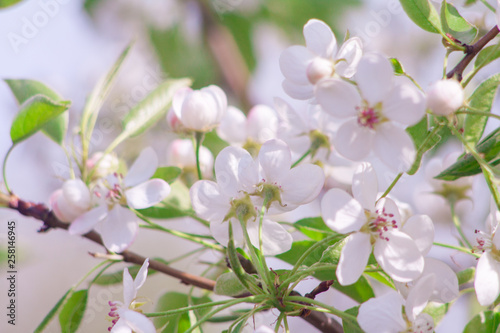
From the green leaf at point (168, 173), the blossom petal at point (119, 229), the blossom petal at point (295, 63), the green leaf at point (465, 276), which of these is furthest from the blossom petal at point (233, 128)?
the green leaf at point (465, 276)

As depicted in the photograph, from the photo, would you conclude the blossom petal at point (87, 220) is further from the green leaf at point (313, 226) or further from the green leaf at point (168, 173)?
the green leaf at point (313, 226)

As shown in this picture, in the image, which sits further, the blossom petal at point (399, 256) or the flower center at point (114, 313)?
the flower center at point (114, 313)

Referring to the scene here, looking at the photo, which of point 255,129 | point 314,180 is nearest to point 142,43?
point 255,129

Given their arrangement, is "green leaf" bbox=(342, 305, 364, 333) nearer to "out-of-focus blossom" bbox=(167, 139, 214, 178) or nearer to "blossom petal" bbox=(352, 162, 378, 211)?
"blossom petal" bbox=(352, 162, 378, 211)

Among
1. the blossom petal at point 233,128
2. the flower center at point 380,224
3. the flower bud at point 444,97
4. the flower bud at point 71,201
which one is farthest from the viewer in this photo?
the blossom petal at point 233,128

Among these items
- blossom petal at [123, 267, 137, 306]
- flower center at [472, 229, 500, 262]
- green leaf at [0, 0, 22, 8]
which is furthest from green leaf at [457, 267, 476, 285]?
→ green leaf at [0, 0, 22, 8]

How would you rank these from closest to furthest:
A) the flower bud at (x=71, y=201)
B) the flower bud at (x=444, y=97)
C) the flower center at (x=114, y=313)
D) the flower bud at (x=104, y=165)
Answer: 1. the flower bud at (x=444, y=97)
2. the flower center at (x=114, y=313)
3. the flower bud at (x=71, y=201)
4. the flower bud at (x=104, y=165)

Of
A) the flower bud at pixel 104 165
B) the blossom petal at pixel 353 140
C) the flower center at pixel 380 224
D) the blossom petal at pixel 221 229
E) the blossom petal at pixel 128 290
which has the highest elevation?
the blossom petal at pixel 353 140

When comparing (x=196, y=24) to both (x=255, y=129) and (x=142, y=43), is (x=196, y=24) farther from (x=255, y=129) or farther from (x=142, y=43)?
(x=255, y=129)
